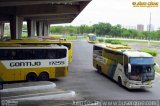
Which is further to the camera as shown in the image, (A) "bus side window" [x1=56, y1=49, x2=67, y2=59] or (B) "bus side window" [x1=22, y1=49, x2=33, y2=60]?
(A) "bus side window" [x1=56, y1=49, x2=67, y2=59]

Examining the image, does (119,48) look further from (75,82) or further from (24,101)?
(24,101)

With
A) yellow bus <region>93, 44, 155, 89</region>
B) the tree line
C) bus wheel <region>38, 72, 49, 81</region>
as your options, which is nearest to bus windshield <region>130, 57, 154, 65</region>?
yellow bus <region>93, 44, 155, 89</region>

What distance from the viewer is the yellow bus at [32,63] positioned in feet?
78.0

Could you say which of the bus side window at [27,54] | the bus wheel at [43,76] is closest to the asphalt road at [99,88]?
the bus wheel at [43,76]

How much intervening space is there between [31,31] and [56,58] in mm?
40259

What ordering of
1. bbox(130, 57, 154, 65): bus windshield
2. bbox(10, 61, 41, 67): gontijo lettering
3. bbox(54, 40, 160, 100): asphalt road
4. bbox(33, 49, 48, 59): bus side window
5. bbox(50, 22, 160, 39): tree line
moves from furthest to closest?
bbox(50, 22, 160, 39): tree line → bbox(33, 49, 48, 59): bus side window → bbox(10, 61, 41, 67): gontijo lettering → bbox(130, 57, 154, 65): bus windshield → bbox(54, 40, 160, 100): asphalt road

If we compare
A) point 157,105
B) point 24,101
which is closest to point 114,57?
point 157,105

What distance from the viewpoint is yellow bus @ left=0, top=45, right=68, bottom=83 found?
2379 cm

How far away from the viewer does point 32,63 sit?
24500 mm

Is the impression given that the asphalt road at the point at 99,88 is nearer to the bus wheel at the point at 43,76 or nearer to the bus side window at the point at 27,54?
the bus wheel at the point at 43,76

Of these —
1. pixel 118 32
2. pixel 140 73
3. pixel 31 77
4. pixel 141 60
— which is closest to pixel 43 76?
pixel 31 77

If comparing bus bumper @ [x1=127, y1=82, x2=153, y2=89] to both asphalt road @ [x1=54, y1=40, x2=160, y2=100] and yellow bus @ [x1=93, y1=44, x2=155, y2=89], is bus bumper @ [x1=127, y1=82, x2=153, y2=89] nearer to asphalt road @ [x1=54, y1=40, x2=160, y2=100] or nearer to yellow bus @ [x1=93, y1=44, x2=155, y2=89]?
yellow bus @ [x1=93, y1=44, x2=155, y2=89]

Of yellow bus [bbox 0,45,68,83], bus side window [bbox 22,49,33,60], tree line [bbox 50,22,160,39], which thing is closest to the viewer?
yellow bus [bbox 0,45,68,83]

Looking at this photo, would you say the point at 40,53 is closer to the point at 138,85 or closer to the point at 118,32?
the point at 138,85
